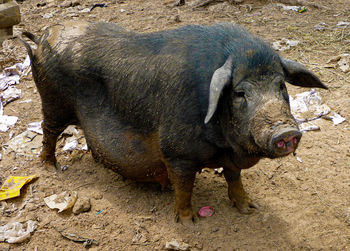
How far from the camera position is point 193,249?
3217mm

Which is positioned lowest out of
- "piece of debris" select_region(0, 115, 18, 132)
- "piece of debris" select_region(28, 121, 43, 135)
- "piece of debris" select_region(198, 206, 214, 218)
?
"piece of debris" select_region(198, 206, 214, 218)

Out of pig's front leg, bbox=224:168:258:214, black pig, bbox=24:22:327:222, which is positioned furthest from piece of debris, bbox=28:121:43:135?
pig's front leg, bbox=224:168:258:214

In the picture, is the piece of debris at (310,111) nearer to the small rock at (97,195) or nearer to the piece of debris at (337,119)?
the piece of debris at (337,119)

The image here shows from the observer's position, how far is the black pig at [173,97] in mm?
2588

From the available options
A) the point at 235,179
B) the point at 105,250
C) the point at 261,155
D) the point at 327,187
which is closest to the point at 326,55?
the point at 327,187

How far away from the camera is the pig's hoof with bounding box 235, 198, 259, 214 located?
3.52 meters

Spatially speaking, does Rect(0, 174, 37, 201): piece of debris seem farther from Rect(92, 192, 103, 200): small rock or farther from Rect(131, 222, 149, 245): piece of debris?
Rect(131, 222, 149, 245): piece of debris

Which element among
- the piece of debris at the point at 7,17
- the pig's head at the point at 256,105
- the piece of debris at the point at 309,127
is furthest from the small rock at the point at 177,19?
the pig's head at the point at 256,105

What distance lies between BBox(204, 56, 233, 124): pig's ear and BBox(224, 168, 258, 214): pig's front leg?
1.13 meters

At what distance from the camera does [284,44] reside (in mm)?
6180

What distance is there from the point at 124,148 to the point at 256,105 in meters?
1.40

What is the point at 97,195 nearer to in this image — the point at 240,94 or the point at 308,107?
the point at 240,94

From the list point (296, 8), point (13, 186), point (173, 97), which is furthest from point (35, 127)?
point (296, 8)

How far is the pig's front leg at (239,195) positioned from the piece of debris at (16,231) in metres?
1.80
